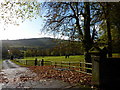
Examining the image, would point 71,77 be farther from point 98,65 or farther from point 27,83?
point 98,65

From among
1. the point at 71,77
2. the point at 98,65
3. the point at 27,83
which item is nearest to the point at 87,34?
the point at 71,77

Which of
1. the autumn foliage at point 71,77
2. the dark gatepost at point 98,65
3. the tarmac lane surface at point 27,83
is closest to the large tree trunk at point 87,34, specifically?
the autumn foliage at point 71,77

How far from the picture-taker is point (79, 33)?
14328mm

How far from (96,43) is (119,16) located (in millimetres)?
4507

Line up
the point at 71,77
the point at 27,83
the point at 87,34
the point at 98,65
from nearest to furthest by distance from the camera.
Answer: the point at 98,65 → the point at 27,83 → the point at 71,77 → the point at 87,34

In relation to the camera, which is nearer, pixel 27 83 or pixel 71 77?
pixel 27 83

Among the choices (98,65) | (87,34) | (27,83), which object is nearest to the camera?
(98,65)

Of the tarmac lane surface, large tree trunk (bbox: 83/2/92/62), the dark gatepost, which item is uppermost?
large tree trunk (bbox: 83/2/92/62)

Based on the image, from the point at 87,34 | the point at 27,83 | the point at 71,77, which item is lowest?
the point at 27,83

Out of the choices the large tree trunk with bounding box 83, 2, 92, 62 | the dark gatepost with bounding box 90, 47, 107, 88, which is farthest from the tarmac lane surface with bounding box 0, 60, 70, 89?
the large tree trunk with bounding box 83, 2, 92, 62

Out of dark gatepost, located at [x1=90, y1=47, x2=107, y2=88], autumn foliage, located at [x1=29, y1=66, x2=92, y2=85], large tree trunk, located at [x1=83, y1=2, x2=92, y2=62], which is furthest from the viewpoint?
large tree trunk, located at [x1=83, y1=2, x2=92, y2=62]

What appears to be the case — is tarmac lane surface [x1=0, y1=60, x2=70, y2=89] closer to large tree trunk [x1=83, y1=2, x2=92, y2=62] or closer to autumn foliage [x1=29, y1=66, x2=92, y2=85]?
autumn foliage [x1=29, y1=66, x2=92, y2=85]

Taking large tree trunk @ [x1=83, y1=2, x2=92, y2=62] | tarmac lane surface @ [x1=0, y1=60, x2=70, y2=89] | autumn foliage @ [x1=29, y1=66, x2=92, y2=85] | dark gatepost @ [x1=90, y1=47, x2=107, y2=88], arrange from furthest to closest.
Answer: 1. large tree trunk @ [x1=83, y1=2, x2=92, y2=62]
2. autumn foliage @ [x1=29, y1=66, x2=92, y2=85]
3. tarmac lane surface @ [x1=0, y1=60, x2=70, y2=89]
4. dark gatepost @ [x1=90, y1=47, x2=107, y2=88]

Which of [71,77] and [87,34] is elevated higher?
[87,34]
